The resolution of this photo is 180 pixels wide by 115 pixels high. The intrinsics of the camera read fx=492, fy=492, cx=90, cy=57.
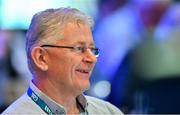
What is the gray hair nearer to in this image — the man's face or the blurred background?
the man's face

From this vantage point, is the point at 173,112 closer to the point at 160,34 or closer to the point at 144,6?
the point at 160,34

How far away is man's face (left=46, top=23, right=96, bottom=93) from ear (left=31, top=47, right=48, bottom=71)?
18mm

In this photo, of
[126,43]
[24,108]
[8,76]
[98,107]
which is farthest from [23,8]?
[24,108]

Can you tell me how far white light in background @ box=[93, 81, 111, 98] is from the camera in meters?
3.34

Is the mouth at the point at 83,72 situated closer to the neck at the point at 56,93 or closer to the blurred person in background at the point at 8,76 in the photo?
the neck at the point at 56,93

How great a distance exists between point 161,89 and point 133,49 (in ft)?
1.13

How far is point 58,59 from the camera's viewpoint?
5.81ft

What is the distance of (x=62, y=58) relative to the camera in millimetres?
1773

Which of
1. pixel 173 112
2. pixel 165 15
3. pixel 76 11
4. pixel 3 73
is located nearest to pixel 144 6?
pixel 165 15

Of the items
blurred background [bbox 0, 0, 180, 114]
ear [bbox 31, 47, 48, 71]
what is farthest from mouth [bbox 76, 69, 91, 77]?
blurred background [bbox 0, 0, 180, 114]

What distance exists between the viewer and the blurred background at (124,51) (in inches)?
133

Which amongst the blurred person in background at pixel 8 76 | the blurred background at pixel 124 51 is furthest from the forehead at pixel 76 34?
the blurred person in background at pixel 8 76

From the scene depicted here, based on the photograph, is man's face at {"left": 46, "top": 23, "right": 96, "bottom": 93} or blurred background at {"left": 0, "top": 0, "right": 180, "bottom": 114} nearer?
man's face at {"left": 46, "top": 23, "right": 96, "bottom": 93}

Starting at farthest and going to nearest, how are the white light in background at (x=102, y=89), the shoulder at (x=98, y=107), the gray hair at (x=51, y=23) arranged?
1. the white light in background at (x=102, y=89)
2. the shoulder at (x=98, y=107)
3. the gray hair at (x=51, y=23)
